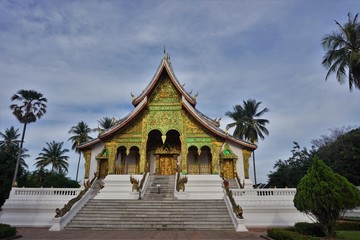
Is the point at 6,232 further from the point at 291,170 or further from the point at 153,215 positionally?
the point at 291,170

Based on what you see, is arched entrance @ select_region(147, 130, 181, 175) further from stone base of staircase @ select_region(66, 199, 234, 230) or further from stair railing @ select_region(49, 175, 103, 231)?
stone base of staircase @ select_region(66, 199, 234, 230)

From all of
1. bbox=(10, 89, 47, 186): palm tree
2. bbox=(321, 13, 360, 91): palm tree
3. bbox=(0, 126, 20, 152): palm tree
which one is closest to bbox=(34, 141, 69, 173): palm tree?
bbox=(0, 126, 20, 152): palm tree

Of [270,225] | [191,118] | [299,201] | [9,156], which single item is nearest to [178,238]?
[299,201]

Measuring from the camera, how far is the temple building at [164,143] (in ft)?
55.6

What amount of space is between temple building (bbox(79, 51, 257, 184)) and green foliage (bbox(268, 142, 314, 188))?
446 inches

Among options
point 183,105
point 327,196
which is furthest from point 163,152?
point 327,196

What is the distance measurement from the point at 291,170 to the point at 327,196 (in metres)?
23.0

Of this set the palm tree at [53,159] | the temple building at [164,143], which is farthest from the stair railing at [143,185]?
the palm tree at [53,159]

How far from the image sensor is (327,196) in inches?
249

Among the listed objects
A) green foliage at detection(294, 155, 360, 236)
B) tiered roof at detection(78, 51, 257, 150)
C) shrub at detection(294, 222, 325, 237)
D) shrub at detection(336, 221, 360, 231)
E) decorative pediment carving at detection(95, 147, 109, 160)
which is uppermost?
tiered roof at detection(78, 51, 257, 150)

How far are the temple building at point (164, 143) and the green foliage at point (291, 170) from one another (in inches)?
446

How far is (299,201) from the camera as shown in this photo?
7016 millimetres

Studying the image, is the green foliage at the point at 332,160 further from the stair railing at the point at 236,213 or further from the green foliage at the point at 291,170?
the stair railing at the point at 236,213

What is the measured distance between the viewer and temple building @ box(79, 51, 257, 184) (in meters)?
17.0
